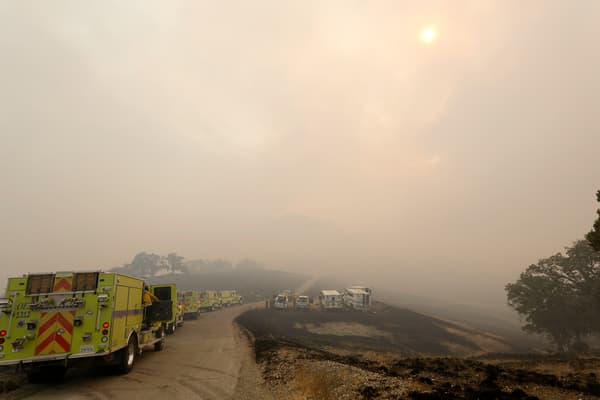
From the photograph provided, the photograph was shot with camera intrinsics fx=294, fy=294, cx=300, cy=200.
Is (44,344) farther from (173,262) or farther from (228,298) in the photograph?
(173,262)

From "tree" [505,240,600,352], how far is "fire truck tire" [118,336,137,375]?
43765 mm

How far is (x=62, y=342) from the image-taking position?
11688 millimetres

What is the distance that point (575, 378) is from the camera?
11.8 meters

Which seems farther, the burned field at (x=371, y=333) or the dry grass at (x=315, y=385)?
the burned field at (x=371, y=333)

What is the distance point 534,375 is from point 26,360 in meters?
20.3

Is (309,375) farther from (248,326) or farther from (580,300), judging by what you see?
(580,300)

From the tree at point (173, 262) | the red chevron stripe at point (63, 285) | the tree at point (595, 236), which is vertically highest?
the tree at point (595, 236)

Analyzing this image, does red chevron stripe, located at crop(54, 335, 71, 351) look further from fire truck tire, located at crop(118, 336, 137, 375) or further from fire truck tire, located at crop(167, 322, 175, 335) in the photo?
fire truck tire, located at crop(167, 322, 175, 335)

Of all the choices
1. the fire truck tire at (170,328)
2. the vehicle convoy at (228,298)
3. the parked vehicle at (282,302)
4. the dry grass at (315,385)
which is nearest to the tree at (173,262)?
the vehicle convoy at (228,298)

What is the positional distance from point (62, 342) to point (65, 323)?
27.7 inches

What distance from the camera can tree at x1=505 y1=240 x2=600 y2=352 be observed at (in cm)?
3350

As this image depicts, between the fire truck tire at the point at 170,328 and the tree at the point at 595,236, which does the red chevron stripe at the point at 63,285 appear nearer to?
the fire truck tire at the point at 170,328

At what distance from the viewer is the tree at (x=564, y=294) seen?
110 feet

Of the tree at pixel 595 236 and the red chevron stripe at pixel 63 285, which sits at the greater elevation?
the tree at pixel 595 236
